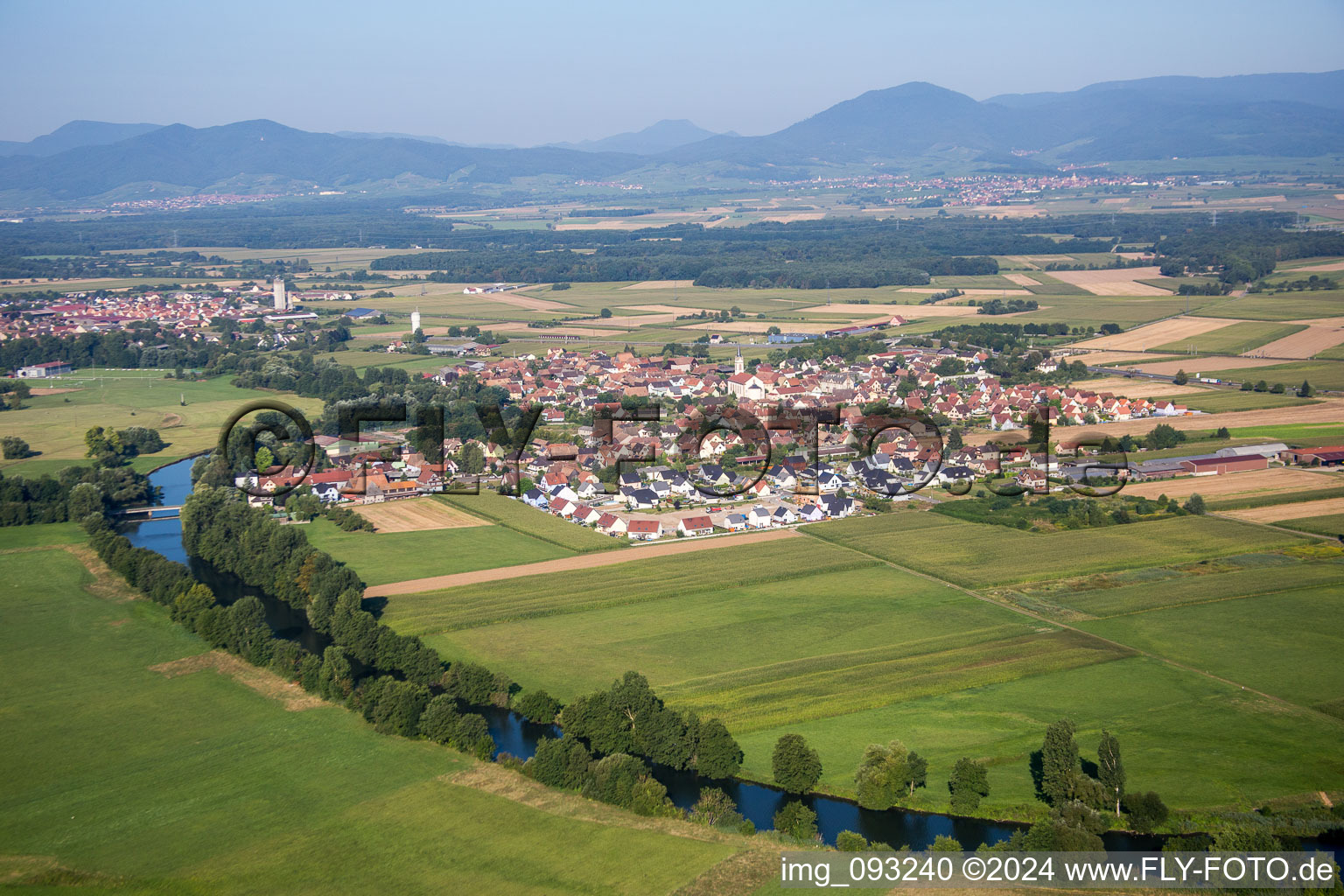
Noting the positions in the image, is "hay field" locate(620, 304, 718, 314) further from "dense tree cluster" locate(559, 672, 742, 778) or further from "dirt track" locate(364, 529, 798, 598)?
"dense tree cluster" locate(559, 672, 742, 778)

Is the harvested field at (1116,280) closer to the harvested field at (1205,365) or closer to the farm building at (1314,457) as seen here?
the harvested field at (1205,365)

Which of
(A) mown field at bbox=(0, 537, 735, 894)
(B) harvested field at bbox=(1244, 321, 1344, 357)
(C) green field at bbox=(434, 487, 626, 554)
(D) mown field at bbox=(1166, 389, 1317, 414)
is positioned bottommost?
(A) mown field at bbox=(0, 537, 735, 894)

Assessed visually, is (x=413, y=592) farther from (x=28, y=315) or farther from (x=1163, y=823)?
(x=28, y=315)

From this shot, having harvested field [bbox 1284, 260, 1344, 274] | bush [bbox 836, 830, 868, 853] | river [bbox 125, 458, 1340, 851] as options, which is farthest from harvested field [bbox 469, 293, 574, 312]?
bush [bbox 836, 830, 868, 853]

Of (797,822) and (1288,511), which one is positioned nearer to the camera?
(797,822)

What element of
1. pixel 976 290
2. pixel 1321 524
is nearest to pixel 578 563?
pixel 1321 524

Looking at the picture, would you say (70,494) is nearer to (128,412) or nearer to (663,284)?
(128,412)
